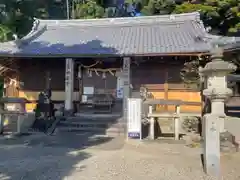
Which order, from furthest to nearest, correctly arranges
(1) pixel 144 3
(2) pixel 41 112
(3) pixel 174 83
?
(1) pixel 144 3 → (3) pixel 174 83 → (2) pixel 41 112

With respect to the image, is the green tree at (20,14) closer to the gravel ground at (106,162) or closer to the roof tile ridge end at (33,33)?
the roof tile ridge end at (33,33)

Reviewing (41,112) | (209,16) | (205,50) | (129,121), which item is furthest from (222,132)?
(209,16)

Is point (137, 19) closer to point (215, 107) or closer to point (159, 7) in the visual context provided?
point (159, 7)

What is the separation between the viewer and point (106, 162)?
23.2ft

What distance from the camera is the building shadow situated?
630 centimetres

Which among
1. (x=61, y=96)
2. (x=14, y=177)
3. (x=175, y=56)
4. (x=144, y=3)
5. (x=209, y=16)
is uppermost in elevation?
(x=144, y=3)

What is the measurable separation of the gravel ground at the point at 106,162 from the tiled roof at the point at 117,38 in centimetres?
509

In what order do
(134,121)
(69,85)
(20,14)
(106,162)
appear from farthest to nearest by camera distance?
(20,14) → (69,85) → (134,121) → (106,162)

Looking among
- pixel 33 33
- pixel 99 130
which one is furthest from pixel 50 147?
pixel 33 33

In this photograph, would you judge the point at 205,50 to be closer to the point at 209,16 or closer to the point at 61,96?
the point at 61,96

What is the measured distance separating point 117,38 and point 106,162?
31.3 ft

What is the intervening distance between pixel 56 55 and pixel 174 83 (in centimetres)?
554

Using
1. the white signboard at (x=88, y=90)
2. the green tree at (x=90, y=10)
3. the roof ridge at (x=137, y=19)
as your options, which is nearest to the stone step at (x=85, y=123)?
the white signboard at (x=88, y=90)

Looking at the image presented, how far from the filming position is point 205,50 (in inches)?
480
